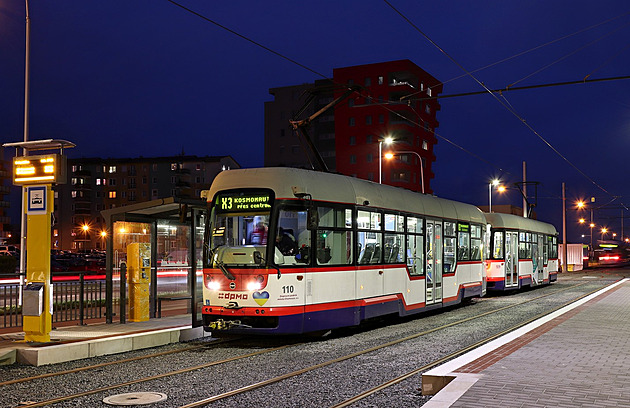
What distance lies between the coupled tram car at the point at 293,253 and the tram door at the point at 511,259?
15559 mm

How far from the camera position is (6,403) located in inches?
328

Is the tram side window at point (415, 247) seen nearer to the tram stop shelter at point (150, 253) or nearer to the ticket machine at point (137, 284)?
the tram stop shelter at point (150, 253)

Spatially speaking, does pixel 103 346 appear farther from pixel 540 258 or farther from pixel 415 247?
pixel 540 258

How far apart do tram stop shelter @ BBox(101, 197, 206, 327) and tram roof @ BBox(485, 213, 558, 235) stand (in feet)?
54.7

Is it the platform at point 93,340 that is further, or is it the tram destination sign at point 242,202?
the tram destination sign at point 242,202

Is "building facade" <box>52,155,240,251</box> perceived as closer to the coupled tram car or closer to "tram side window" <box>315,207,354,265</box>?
the coupled tram car

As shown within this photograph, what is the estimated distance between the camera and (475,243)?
2392 centimetres

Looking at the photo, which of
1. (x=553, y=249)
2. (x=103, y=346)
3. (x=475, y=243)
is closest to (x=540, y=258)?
(x=553, y=249)

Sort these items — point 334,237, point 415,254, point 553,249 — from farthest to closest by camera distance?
1. point 553,249
2. point 415,254
3. point 334,237

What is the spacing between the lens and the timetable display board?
13.0 metres

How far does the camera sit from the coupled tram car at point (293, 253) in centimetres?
1302

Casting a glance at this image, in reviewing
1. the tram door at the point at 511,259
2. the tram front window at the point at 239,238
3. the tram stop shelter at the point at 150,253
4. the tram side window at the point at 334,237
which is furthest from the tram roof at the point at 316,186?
the tram door at the point at 511,259

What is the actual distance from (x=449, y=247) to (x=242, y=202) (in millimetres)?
9522

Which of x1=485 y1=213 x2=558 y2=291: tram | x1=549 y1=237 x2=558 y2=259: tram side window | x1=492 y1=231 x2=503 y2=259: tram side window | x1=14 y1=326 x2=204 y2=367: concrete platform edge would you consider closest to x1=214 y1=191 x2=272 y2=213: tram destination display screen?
x1=14 y1=326 x2=204 y2=367: concrete platform edge
